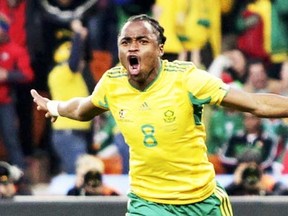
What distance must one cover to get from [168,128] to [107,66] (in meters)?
4.69

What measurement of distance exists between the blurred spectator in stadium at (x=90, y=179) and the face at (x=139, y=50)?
425 cm

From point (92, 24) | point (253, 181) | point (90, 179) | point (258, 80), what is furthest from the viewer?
A: point (92, 24)

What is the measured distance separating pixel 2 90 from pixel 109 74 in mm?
4427

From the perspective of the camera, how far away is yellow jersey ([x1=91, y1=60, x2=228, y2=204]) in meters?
7.34

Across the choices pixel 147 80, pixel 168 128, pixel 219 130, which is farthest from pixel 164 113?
pixel 219 130

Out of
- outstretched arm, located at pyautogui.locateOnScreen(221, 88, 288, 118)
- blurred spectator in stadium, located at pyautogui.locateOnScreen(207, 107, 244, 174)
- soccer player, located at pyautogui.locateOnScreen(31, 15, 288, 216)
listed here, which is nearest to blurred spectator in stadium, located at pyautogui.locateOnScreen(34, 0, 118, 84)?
blurred spectator in stadium, located at pyautogui.locateOnScreen(207, 107, 244, 174)

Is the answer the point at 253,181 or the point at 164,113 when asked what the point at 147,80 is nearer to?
the point at 164,113

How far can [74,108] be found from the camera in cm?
813

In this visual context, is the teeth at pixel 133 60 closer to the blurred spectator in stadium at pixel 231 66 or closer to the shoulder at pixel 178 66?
the shoulder at pixel 178 66

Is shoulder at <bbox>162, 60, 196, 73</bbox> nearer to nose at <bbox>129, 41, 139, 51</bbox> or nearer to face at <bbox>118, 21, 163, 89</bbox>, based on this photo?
face at <bbox>118, 21, 163, 89</bbox>

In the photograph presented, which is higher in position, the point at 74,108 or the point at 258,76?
the point at 74,108

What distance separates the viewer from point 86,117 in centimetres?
804

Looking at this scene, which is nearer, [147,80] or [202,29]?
[147,80]

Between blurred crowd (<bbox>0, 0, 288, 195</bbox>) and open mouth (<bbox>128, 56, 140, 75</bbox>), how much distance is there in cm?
442
